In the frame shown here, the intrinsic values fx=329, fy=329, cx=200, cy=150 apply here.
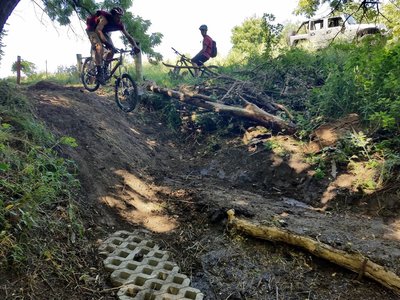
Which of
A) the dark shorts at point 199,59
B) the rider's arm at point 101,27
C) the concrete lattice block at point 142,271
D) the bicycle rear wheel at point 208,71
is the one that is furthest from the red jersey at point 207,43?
the concrete lattice block at point 142,271

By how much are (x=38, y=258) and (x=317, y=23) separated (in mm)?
15253

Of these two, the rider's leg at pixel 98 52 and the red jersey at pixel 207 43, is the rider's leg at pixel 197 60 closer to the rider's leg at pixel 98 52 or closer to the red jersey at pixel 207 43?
the red jersey at pixel 207 43

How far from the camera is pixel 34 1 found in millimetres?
5215

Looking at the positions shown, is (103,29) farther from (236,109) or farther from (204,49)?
(204,49)

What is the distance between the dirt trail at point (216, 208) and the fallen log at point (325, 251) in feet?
0.25

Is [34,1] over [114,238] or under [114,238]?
over

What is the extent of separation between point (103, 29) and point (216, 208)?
4285mm

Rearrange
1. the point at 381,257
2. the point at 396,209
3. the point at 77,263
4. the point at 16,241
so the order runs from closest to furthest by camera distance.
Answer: the point at 16,241
the point at 77,263
the point at 381,257
the point at 396,209

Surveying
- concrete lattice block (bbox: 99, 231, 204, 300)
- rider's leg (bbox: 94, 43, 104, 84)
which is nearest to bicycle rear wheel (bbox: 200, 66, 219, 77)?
rider's leg (bbox: 94, 43, 104, 84)

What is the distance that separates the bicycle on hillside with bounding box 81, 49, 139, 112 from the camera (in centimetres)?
714

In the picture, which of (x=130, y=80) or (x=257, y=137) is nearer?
(x=257, y=137)

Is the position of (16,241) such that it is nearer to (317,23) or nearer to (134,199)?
(134,199)

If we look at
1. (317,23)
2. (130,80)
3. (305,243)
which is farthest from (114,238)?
(317,23)

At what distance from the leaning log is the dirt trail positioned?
2.33 ft
